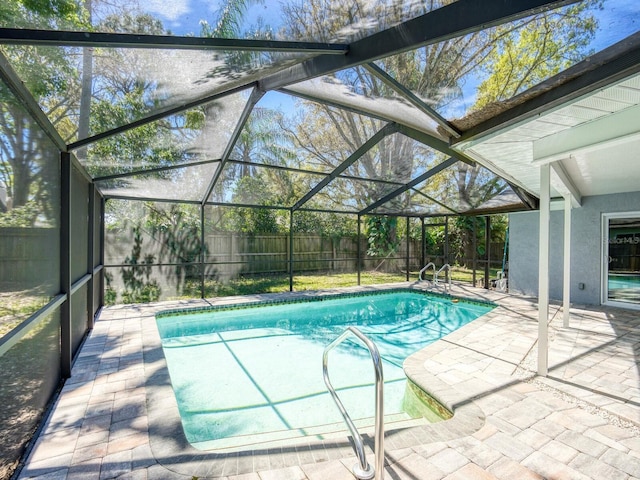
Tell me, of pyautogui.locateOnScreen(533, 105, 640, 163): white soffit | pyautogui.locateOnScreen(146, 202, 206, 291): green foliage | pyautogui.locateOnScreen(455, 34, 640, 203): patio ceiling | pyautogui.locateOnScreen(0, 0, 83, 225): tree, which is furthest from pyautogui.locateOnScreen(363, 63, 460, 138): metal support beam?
pyautogui.locateOnScreen(146, 202, 206, 291): green foliage

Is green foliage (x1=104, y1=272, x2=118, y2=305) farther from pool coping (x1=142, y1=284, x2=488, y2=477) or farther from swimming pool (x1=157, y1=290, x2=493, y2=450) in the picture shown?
pool coping (x1=142, y1=284, x2=488, y2=477)

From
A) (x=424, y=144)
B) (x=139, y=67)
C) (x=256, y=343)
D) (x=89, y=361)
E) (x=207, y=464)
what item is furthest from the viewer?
(x=256, y=343)

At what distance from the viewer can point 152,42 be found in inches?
81.8

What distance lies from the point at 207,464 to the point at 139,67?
2.92 meters

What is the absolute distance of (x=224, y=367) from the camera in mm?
5102

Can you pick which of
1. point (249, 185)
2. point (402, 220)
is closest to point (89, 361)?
point (249, 185)

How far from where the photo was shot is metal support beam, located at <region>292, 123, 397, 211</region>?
5.29 meters

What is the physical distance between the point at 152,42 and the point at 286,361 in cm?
471

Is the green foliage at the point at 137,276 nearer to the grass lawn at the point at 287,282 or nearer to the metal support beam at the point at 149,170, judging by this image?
the grass lawn at the point at 287,282

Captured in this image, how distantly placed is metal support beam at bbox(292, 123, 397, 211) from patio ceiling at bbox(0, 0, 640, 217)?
1.3 inches

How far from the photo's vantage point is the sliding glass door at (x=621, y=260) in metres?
7.28

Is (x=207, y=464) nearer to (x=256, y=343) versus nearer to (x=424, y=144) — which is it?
(x=256, y=343)

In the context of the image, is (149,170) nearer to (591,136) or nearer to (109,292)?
(109,292)

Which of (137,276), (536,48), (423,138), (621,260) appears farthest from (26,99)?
(621,260)
